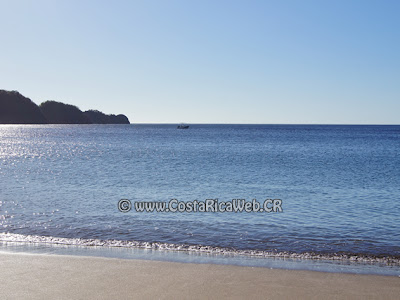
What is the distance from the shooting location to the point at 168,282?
863 centimetres

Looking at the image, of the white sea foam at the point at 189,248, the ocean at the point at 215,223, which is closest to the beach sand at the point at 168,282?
the ocean at the point at 215,223

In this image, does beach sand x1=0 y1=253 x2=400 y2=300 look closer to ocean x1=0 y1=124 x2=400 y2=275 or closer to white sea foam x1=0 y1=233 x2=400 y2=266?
ocean x1=0 y1=124 x2=400 y2=275

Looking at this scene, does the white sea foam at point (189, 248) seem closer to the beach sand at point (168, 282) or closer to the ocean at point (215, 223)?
the ocean at point (215, 223)

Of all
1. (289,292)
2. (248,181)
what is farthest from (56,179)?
(289,292)

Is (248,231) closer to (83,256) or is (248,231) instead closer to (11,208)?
(83,256)

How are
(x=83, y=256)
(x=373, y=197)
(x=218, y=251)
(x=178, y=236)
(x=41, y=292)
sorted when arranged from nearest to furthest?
1. (x=41, y=292)
2. (x=83, y=256)
3. (x=218, y=251)
4. (x=178, y=236)
5. (x=373, y=197)

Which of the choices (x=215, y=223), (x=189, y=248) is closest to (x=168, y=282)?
(x=189, y=248)

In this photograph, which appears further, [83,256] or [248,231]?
[248,231]

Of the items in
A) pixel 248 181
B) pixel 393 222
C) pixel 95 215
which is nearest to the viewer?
pixel 393 222

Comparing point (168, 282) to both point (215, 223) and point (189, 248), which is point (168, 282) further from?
point (215, 223)

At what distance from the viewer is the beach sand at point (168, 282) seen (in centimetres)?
792

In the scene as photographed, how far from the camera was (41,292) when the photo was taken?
7.97 meters

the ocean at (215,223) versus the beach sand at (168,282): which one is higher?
the beach sand at (168,282)

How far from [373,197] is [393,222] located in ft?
25.1
